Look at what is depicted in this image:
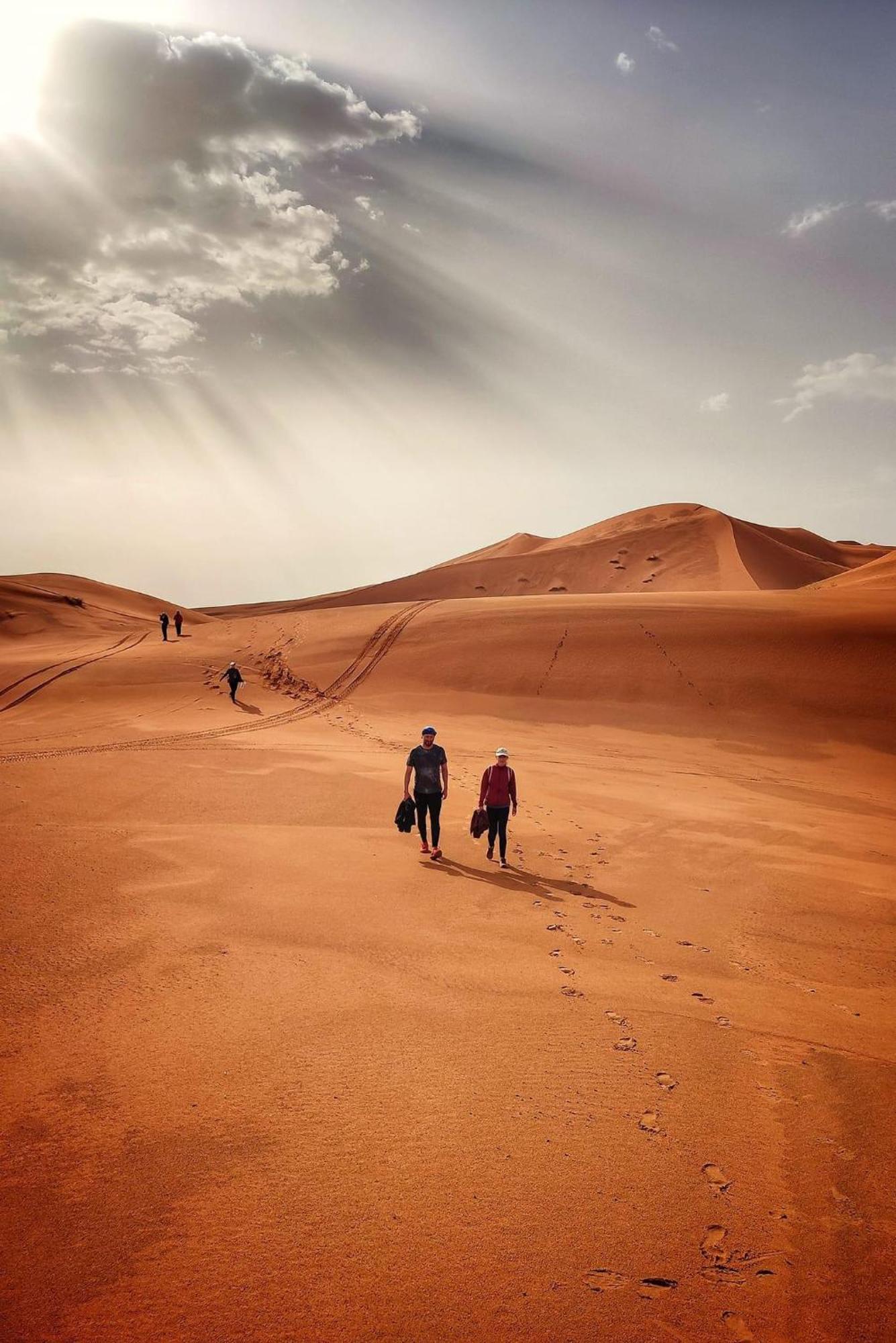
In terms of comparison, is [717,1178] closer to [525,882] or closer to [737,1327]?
[737,1327]

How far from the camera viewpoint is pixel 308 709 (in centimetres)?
2181

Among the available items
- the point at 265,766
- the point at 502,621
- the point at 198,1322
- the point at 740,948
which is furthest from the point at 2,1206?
the point at 502,621

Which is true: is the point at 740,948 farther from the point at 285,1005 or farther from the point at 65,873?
the point at 65,873

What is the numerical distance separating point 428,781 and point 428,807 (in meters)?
0.38

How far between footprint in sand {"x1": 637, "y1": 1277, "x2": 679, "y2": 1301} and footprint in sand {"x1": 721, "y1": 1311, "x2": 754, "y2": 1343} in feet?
0.63

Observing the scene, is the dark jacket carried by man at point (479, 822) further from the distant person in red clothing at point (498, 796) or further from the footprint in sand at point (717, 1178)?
the footprint in sand at point (717, 1178)

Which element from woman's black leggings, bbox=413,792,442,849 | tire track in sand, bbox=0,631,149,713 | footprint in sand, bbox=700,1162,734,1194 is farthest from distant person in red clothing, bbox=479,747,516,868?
tire track in sand, bbox=0,631,149,713

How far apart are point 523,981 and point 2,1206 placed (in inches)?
133

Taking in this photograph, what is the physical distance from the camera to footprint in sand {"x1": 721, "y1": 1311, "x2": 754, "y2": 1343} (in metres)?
2.52

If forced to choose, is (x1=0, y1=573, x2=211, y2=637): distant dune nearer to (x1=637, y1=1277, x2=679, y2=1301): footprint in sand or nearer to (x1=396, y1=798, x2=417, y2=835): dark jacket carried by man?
(x1=396, y1=798, x2=417, y2=835): dark jacket carried by man

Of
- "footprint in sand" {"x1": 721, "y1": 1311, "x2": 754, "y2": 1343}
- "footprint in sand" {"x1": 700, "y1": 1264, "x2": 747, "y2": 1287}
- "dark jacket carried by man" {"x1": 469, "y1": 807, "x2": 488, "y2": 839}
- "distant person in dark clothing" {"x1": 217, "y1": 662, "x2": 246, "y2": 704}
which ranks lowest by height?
"footprint in sand" {"x1": 721, "y1": 1311, "x2": 754, "y2": 1343}

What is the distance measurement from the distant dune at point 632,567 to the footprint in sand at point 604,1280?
56.9 metres

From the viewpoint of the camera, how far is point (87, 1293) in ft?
8.05

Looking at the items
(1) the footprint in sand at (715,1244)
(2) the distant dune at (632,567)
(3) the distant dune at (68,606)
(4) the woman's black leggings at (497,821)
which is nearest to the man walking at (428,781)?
(4) the woman's black leggings at (497,821)
